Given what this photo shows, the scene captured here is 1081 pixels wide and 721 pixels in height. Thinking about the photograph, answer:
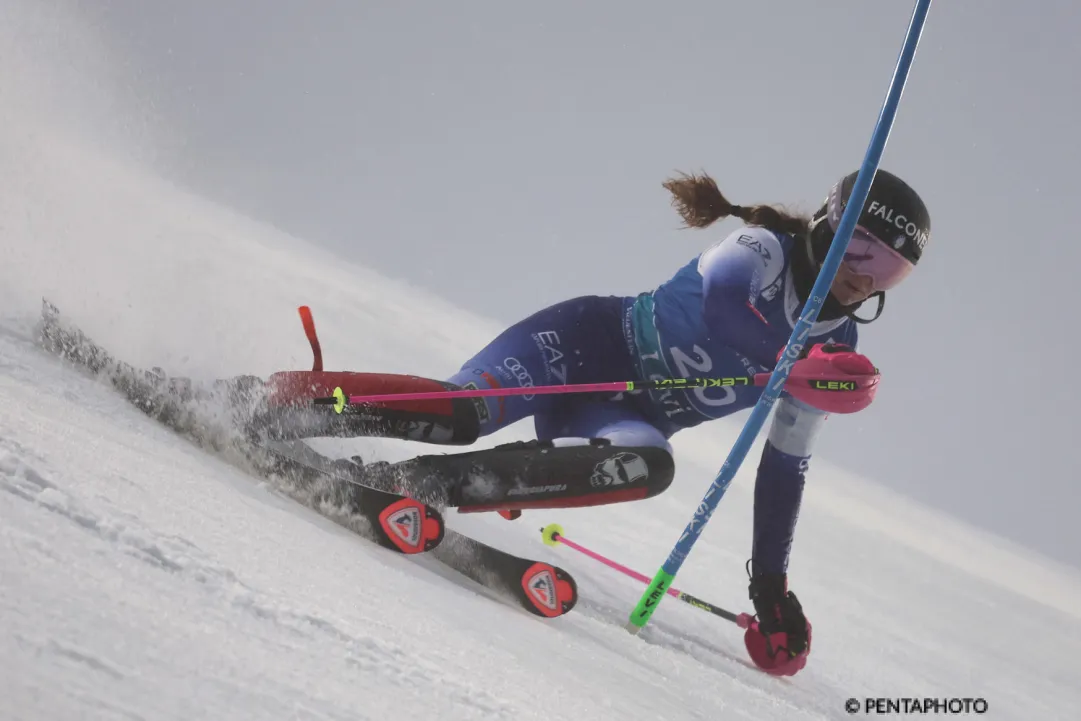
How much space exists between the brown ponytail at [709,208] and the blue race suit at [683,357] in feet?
0.27

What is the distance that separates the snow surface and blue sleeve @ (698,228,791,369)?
0.90m

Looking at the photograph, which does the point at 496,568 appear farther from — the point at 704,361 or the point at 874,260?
the point at 874,260

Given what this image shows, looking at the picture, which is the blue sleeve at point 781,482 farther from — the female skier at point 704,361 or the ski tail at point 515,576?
the ski tail at point 515,576

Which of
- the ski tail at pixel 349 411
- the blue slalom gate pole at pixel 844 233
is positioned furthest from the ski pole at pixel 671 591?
the ski tail at pixel 349 411

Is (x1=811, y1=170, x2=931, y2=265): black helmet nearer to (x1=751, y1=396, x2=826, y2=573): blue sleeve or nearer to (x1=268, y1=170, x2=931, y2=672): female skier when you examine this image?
(x1=268, y1=170, x2=931, y2=672): female skier

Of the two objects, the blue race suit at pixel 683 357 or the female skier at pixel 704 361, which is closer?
the female skier at pixel 704 361

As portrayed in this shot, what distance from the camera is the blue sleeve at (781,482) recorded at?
283 cm

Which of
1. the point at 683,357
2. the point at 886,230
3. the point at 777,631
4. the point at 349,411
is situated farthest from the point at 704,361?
the point at 349,411

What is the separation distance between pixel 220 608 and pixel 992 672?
→ 4.66 metres

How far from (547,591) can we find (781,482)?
1.09 m

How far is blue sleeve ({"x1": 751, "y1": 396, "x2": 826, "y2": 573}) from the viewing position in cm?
283

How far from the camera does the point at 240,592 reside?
1097 millimetres

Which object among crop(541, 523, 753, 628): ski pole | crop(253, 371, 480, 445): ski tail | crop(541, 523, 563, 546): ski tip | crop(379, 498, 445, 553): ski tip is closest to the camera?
crop(379, 498, 445, 553): ski tip

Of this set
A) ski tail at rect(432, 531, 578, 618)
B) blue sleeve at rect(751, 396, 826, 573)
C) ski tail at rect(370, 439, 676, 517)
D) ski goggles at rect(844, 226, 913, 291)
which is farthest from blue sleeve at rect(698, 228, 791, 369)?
ski tail at rect(432, 531, 578, 618)
